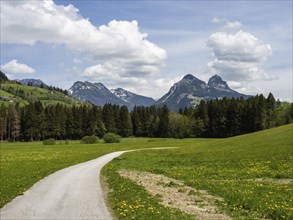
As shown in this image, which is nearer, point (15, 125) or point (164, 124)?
point (15, 125)

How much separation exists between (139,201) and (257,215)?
6113mm

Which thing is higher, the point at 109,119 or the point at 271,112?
the point at 271,112

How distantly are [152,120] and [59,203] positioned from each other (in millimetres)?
160283

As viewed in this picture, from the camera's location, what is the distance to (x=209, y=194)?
19.5 m

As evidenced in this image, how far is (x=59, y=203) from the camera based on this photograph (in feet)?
60.8

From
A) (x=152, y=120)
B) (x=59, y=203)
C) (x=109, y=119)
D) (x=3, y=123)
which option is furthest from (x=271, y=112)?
(x=59, y=203)

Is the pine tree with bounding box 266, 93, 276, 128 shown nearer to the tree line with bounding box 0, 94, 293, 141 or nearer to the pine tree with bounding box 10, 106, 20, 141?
the tree line with bounding box 0, 94, 293, 141

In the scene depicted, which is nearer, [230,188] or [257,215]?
[257,215]

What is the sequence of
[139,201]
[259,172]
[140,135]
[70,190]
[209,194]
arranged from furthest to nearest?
[140,135] → [259,172] → [70,190] → [209,194] → [139,201]

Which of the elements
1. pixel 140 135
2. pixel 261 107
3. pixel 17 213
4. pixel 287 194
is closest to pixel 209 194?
pixel 287 194

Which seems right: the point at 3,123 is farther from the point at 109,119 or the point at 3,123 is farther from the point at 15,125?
the point at 109,119

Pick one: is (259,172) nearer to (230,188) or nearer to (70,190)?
(230,188)

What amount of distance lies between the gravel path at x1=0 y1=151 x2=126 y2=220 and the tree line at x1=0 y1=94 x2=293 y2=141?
419 ft

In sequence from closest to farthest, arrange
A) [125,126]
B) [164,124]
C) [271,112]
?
1. [271,112]
2. [164,124]
3. [125,126]
